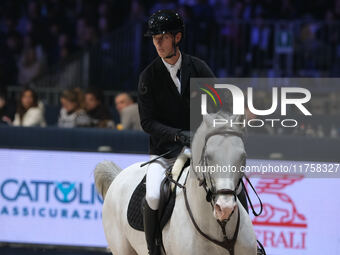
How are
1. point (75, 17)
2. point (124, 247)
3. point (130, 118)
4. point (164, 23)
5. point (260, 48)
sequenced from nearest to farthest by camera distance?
1. point (164, 23)
2. point (124, 247)
3. point (130, 118)
4. point (260, 48)
5. point (75, 17)

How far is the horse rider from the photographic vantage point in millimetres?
5375

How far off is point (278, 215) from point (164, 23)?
3.40 m

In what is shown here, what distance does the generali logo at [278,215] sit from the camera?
7.97m

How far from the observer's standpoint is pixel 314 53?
12391 millimetres

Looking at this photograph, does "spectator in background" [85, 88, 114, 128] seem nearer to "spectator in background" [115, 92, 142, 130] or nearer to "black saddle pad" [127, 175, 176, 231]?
"spectator in background" [115, 92, 142, 130]

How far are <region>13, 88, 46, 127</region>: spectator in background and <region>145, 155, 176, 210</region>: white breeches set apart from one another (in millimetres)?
5442

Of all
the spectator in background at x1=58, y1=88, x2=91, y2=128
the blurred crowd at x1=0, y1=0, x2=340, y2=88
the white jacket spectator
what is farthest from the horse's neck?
the blurred crowd at x1=0, y1=0, x2=340, y2=88

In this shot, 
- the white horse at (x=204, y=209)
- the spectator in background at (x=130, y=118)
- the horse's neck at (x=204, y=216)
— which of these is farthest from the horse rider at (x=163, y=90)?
the spectator in background at (x=130, y=118)

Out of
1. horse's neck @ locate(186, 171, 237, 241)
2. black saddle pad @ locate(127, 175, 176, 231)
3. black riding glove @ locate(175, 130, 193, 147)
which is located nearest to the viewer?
horse's neck @ locate(186, 171, 237, 241)

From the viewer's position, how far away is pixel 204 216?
196 inches

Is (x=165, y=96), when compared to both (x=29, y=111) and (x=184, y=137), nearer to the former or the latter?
(x=184, y=137)

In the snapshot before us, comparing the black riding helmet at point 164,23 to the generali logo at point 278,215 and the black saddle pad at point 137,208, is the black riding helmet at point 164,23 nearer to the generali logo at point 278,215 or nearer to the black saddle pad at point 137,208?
the black saddle pad at point 137,208

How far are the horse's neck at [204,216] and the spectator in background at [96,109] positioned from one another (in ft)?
17.0

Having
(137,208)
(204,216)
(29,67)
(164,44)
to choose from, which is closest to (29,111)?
(29,67)
